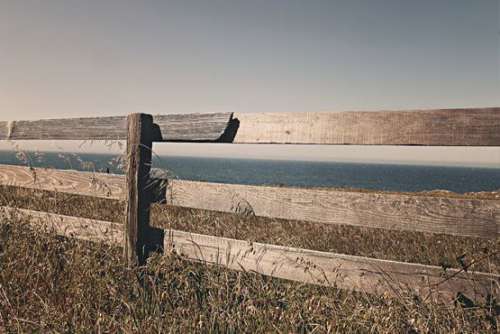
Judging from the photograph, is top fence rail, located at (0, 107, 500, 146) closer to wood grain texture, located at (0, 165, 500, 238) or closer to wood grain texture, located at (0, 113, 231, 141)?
wood grain texture, located at (0, 113, 231, 141)

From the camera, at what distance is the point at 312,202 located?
3221mm

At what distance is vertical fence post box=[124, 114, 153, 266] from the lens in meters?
3.97

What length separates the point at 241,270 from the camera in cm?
350

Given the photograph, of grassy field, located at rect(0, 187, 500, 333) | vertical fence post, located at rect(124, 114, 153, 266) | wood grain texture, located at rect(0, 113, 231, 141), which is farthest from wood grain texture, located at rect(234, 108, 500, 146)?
vertical fence post, located at rect(124, 114, 153, 266)

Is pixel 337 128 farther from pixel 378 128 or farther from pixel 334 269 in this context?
pixel 334 269

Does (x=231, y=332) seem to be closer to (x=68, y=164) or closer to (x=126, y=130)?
(x=126, y=130)

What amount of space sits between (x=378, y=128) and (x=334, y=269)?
1.16 meters

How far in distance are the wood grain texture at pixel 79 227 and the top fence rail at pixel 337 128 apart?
39.5 inches

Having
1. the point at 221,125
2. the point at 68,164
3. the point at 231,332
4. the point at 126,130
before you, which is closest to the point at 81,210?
the point at 68,164

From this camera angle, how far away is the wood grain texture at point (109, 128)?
145 inches

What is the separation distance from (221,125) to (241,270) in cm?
133

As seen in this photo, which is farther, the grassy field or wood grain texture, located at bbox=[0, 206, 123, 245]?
wood grain texture, located at bbox=[0, 206, 123, 245]

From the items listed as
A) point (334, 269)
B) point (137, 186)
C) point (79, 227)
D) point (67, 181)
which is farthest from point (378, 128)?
point (67, 181)

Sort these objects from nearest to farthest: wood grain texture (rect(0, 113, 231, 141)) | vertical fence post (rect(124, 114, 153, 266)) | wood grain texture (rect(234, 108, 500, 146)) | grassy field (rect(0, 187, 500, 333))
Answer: grassy field (rect(0, 187, 500, 333))
wood grain texture (rect(234, 108, 500, 146))
wood grain texture (rect(0, 113, 231, 141))
vertical fence post (rect(124, 114, 153, 266))
